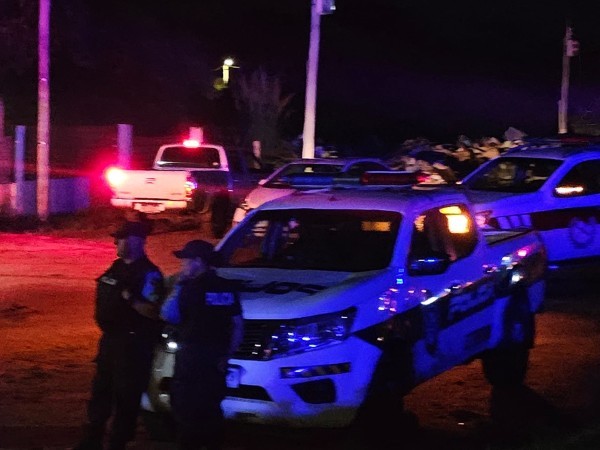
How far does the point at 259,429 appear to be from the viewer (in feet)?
23.9

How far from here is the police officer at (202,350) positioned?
19.9ft

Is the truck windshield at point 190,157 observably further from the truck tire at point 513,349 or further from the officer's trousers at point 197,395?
the officer's trousers at point 197,395

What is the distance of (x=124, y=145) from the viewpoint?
2836 centimetres

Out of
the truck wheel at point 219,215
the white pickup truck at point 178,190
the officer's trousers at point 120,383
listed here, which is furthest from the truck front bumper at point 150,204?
the officer's trousers at point 120,383

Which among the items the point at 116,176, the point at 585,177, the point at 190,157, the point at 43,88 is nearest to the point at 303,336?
the point at 585,177

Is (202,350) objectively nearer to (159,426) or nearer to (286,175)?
(159,426)

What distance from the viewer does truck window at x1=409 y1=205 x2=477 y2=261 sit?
8.20 m

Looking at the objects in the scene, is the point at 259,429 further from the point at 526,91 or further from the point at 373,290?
the point at 526,91

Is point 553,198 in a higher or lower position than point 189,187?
higher

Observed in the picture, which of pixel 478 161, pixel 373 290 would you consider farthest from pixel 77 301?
pixel 478 161

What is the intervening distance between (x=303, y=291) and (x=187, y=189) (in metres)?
13.7

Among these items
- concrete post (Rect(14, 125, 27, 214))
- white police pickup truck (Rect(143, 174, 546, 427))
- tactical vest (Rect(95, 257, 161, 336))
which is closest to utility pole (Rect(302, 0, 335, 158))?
concrete post (Rect(14, 125, 27, 214))

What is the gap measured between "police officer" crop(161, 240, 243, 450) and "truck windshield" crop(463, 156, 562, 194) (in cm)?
906

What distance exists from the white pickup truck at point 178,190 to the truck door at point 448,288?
12.1 metres
